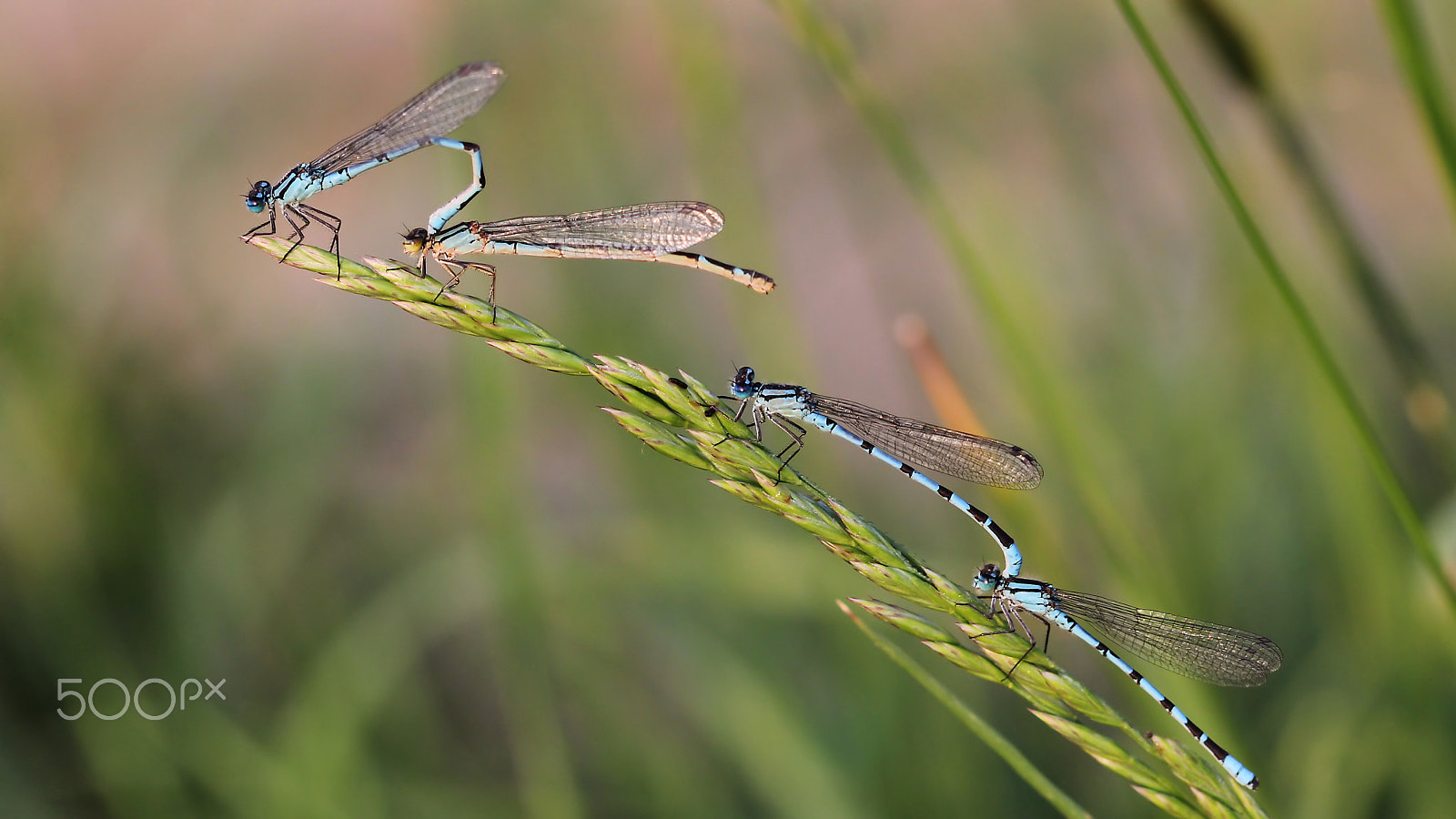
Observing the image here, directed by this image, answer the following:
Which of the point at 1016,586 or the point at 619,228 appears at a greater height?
the point at 619,228

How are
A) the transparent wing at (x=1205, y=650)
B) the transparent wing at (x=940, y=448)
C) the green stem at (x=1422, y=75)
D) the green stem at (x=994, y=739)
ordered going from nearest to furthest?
the green stem at (x=1422, y=75) → the green stem at (x=994, y=739) → the transparent wing at (x=1205, y=650) → the transparent wing at (x=940, y=448)

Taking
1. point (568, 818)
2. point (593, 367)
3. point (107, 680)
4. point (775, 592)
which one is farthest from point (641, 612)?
point (593, 367)

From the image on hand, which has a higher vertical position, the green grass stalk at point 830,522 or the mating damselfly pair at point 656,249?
the mating damselfly pair at point 656,249

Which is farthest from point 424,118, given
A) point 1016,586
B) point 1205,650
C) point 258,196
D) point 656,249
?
point 1205,650

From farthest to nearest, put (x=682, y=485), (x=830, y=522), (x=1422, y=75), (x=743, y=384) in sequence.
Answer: (x=682, y=485)
(x=743, y=384)
(x=830, y=522)
(x=1422, y=75)

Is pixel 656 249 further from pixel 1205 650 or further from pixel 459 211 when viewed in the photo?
pixel 1205 650

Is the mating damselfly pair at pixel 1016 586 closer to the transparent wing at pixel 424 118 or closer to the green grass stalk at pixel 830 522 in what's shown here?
the green grass stalk at pixel 830 522

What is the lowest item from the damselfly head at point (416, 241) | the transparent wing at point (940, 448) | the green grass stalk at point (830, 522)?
the green grass stalk at point (830, 522)

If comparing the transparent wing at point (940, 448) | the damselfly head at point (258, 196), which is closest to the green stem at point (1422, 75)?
the transparent wing at point (940, 448)

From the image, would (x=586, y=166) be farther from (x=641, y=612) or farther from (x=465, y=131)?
(x=641, y=612)
